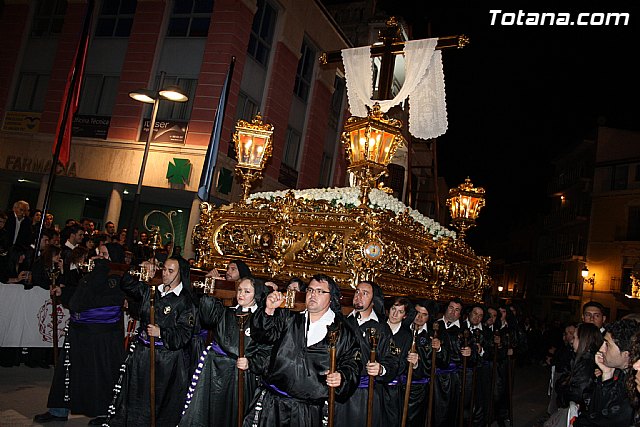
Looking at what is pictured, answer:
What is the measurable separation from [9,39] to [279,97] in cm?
857

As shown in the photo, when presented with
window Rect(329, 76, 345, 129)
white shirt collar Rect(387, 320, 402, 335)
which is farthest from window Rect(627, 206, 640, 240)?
white shirt collar Rect(387, 320, 402, 335)

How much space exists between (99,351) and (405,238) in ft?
12.8

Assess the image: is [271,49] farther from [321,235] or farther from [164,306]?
[164,306]

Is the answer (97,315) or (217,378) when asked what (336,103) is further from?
(217,378)

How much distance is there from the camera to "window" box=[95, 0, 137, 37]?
16.8 meters

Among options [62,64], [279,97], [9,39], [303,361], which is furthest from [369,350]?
[9,39]

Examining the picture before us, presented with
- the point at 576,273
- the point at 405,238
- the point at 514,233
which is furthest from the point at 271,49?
the point at 514,233

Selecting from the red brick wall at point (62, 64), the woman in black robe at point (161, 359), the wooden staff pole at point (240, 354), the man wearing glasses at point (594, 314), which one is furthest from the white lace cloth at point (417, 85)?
the red brick wall at point (62, 64)

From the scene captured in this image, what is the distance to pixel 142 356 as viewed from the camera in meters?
5.71

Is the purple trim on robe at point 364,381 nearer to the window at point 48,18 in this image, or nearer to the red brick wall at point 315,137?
the red brick wall at point 315,137

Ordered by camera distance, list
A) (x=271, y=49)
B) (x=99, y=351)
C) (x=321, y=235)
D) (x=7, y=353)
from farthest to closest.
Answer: (x=271, y=49)
(x=7, y=353)
(x=321, y=235)
(x=99, y=351)

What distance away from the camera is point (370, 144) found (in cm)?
721

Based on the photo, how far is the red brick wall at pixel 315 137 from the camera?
65.2 feet

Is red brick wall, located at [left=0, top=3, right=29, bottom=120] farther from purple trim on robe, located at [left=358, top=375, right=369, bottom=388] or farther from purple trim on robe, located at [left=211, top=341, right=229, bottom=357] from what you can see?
purple trim on robe, located at [left=358, top=375, right=369, bottom=388]
